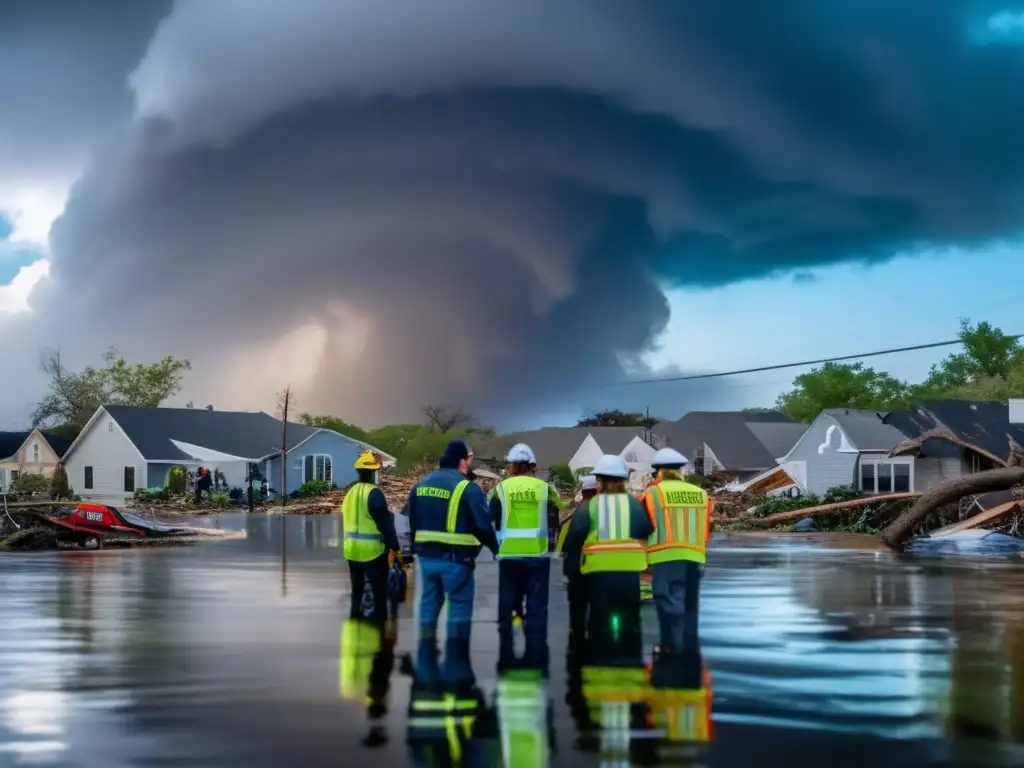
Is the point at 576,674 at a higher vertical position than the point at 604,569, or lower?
lower

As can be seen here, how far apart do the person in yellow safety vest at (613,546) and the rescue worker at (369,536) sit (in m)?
2.49

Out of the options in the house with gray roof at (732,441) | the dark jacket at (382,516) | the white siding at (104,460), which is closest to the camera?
the dark jacket at (382,516)

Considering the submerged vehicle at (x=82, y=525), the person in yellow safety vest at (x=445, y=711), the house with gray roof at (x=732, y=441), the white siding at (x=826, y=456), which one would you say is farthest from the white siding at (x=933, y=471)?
the person in yellow safety vest at (x=445, y=711)

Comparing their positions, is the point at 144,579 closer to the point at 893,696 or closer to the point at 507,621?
the point at 507,621

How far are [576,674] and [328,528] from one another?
32991 mm

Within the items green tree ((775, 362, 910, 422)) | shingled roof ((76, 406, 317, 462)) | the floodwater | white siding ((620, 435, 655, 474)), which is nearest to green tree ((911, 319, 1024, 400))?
green tree ((775, 362, 910, 422))

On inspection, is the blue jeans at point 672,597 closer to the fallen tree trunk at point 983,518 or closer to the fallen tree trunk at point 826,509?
the fallen tree trunk at point 983,518

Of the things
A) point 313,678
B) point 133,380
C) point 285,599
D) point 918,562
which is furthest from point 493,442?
point 313,678

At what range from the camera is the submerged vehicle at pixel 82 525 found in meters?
30.0

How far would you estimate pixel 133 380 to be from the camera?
117562 millimetres

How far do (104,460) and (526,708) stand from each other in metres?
68.9

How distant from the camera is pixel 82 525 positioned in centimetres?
3003

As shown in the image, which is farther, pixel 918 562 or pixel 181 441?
pixel 181 441

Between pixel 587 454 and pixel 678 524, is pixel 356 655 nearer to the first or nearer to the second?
pixel 678 524
